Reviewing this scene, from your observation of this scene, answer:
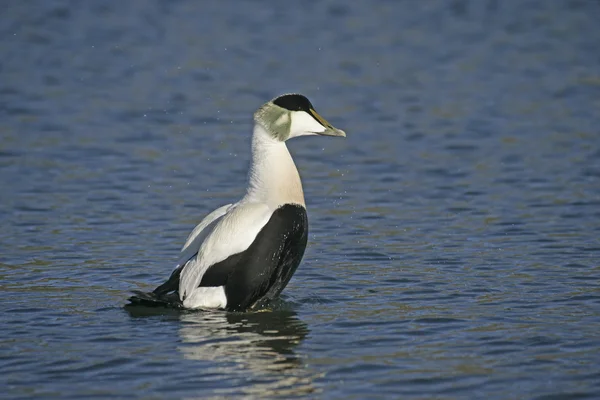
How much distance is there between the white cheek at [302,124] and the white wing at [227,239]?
653 millimetres

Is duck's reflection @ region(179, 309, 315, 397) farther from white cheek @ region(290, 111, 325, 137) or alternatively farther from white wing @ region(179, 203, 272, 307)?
white cheek @ region(290, 111, 325, 137)

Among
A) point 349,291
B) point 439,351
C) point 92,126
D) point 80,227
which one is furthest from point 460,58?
point 439,351

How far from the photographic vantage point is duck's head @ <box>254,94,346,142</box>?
857 cm

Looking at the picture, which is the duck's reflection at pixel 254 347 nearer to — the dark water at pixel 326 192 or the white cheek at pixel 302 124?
the dark water at pixel 326 192

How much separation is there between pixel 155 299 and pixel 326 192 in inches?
174

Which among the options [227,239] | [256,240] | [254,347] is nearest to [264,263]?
[256,240]

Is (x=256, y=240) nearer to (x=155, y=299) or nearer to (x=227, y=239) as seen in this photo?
(x=227, y=239)

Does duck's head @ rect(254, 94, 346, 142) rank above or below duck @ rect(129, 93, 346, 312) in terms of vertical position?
above

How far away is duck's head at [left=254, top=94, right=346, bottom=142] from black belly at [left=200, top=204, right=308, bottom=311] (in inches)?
23.0

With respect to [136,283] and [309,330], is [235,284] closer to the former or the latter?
[309,330]

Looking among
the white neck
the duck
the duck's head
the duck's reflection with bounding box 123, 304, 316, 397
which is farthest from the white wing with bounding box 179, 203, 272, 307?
the duck's head

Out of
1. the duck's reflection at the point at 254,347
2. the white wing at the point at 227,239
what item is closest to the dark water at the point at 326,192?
the duck's reflection at the point at 254,347

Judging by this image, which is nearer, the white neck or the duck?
the duck

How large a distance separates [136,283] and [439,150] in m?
5.78
